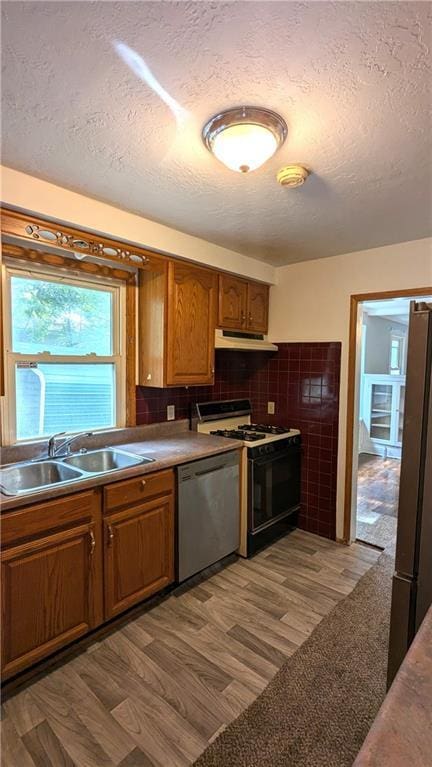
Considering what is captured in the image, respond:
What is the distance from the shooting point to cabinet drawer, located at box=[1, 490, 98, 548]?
60.4 inches

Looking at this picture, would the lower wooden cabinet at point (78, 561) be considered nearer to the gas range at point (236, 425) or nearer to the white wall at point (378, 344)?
the gas range at point (236, 425)

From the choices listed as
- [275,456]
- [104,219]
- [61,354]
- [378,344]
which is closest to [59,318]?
[61,354]

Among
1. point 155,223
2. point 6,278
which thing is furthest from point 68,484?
point 155,223

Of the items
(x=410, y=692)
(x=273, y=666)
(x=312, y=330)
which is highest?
(x=312, y=330)

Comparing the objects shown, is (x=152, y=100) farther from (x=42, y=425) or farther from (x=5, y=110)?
(x=42, y=425)

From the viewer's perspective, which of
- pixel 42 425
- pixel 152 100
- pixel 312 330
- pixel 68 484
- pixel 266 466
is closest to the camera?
pixel 152 100

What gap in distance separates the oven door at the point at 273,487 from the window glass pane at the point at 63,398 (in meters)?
1.17

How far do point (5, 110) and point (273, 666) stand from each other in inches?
105

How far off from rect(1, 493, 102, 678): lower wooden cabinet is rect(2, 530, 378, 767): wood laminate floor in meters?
0.18

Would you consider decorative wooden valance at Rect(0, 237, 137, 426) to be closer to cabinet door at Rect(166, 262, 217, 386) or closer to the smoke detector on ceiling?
cabinet door at Rect(166, 262, 217, 386)

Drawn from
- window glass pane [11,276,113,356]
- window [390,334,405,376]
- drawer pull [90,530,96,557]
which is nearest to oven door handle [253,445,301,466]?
drawer pull [90,530,96,557]

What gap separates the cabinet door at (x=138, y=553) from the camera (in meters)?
1.93

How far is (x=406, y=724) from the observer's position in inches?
25.5

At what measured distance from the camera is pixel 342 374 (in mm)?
2969
